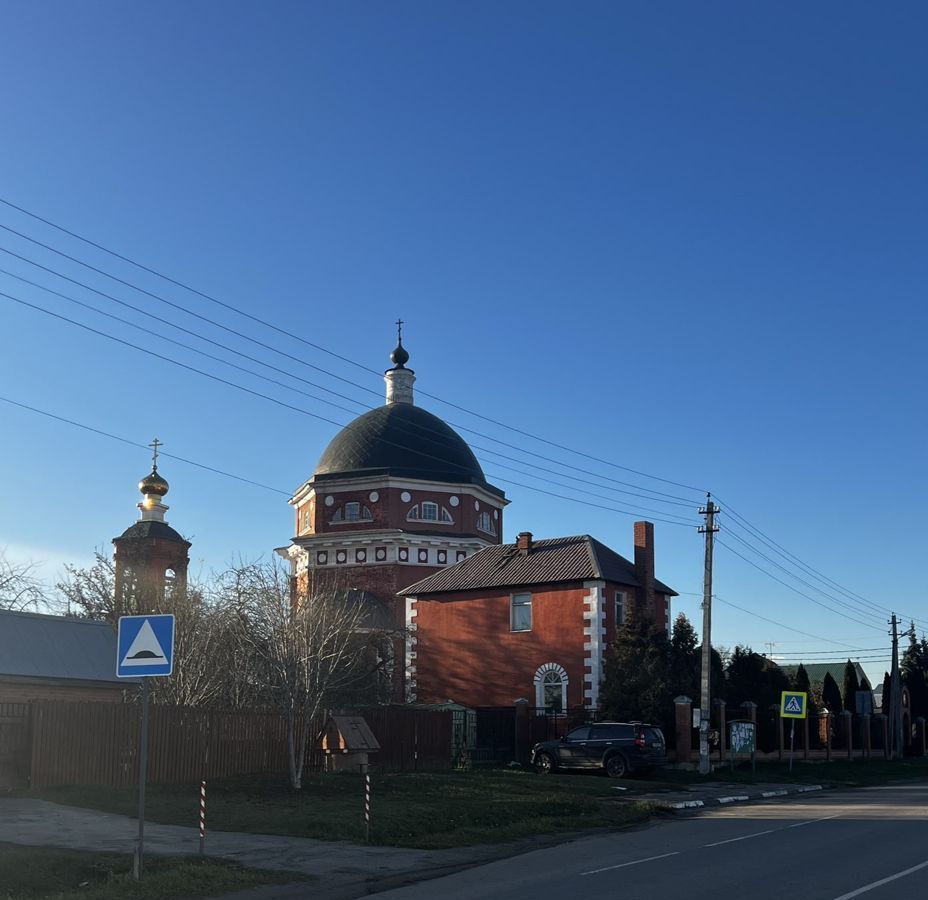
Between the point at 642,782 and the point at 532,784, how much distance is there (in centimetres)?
474

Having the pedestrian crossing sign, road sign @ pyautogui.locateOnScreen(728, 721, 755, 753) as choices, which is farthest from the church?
the pedestrian crossing sign

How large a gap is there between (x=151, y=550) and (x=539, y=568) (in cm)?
1908

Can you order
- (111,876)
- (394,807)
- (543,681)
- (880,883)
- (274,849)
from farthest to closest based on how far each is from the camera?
(543,681) < (394,807) < (274,849) < (111,876) < (880,883)

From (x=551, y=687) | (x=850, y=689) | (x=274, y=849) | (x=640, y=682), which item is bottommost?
(x=274, y=849)

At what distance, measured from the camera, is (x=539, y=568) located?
139 ft

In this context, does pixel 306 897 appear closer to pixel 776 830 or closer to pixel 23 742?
pixel 776 830

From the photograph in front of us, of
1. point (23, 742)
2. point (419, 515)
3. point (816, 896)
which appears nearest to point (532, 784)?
point (23, 742)

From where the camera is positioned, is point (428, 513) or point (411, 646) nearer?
point (411, 646)

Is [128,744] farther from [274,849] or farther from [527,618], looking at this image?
[527,618]

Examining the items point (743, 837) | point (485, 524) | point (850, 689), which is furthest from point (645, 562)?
point (743, 837)

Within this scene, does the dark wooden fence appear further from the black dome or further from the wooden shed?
the black dome

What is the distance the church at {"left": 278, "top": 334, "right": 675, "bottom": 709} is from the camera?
41.0 m

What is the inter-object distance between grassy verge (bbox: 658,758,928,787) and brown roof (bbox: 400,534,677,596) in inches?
311

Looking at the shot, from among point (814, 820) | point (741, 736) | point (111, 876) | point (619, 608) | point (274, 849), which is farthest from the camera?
point (619, 608)
